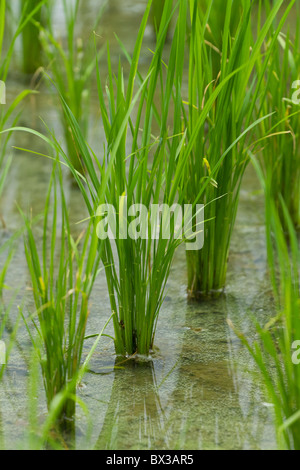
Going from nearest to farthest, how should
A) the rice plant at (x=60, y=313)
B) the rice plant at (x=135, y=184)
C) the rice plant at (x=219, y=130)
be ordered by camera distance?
1. the rice plant at (x=60, y=313)
2. the rice plant at (x=135, y=184)
3. the rice plant at (x=219, y=130)

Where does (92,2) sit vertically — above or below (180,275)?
above

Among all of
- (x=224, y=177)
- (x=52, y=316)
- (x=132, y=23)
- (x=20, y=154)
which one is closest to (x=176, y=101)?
(x=224, y=177)

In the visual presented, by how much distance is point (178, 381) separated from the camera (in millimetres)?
1498

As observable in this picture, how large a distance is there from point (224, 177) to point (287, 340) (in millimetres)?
565

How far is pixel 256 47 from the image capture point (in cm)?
152

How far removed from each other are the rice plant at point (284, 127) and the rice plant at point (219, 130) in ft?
0.74

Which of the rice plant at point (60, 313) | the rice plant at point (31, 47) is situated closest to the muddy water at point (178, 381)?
the rice plant at point (60, 313)

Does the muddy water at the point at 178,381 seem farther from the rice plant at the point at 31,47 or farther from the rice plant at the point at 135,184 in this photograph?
the rice plant at the point at 31,47

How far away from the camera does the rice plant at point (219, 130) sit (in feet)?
5.06

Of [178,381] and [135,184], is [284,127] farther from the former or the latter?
[178,381]

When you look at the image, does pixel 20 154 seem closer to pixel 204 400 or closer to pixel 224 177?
pixel 224 177

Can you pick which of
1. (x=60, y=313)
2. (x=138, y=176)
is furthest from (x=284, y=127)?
(x=60, y=313)

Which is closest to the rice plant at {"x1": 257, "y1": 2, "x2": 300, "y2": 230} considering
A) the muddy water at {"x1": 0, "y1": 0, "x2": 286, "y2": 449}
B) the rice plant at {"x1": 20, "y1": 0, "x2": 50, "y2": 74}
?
the muddy water at {"x1": 0, "y1": 0, "x2": 286, "y2": 449}

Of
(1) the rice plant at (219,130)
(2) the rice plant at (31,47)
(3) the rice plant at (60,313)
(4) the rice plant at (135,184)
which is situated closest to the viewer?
(3) the rice plant at (60,313)
